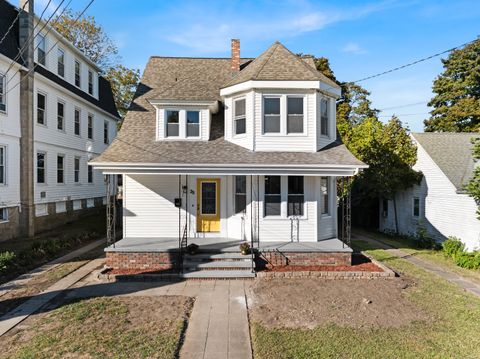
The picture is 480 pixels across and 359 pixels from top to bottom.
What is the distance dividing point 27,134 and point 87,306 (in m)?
11.2

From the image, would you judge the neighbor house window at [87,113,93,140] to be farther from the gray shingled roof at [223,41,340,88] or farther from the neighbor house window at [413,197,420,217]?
the neighbor house window at [413,197,420,217]

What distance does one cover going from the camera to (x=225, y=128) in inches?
507

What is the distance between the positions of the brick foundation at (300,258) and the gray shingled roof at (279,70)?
6100mm

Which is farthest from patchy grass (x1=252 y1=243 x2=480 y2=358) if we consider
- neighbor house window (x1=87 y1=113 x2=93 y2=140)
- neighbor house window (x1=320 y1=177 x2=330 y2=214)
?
neighbor house window (x1=87 y1=113 x2=93 y2=140)

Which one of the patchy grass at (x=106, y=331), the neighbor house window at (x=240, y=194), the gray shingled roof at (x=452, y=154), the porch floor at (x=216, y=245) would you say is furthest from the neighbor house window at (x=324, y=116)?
the patchy grass at (x=106, y=331)

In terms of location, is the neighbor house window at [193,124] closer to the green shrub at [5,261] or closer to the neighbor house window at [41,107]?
the green shrub at [5,261]

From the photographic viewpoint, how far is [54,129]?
57.9ft

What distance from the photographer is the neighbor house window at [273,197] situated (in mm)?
11766

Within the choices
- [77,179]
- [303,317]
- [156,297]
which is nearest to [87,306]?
[156,297]

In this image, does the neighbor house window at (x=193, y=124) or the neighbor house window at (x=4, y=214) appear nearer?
the neighbor house window at (x=193, y=124)

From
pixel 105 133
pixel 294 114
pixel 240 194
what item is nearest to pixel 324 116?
pixel 294 114

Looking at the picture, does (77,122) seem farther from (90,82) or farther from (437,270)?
(437,270)

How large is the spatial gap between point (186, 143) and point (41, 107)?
9.19 m

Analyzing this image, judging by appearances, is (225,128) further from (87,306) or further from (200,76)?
(87,306)
